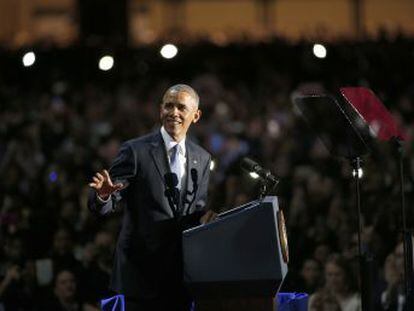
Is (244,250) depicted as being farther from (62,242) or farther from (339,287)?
(62,242)

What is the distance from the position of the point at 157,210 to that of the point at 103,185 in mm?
449

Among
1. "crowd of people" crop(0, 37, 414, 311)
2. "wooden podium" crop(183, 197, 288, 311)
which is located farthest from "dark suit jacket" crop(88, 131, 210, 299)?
"crowd of people" crop(0, 37, 414, 311)

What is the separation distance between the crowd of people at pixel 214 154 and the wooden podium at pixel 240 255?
1.69 m

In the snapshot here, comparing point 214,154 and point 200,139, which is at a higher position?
point 200,139

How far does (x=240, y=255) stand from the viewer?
19.3 feet

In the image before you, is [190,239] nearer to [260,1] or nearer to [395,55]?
[395,55]

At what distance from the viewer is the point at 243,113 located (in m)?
16.1

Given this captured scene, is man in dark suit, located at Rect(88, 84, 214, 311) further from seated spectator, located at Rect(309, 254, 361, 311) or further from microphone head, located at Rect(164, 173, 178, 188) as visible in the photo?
seated spectator, located at Rect(309, 254, 361, 311)

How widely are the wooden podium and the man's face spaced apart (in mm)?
673

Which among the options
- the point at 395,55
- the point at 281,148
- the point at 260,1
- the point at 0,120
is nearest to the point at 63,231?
the point at 281,148

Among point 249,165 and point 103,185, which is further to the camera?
point 249,165

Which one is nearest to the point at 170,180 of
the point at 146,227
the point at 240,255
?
the point at 146,227

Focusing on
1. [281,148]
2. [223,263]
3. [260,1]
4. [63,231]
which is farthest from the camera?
[260,1]

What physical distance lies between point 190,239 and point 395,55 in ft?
36.1
